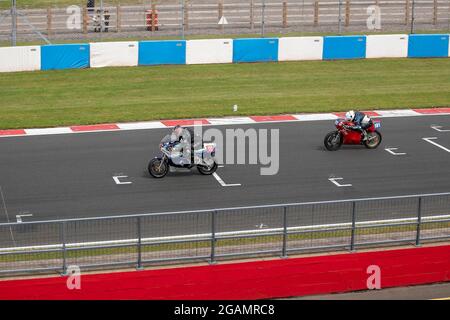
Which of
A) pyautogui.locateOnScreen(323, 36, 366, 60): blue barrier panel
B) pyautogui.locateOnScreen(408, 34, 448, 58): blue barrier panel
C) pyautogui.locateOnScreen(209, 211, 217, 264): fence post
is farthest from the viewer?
pyautogui.locateOnScreen(408, 34, 448, 58): blue barrier panel

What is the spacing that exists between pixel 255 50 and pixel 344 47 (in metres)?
3.97

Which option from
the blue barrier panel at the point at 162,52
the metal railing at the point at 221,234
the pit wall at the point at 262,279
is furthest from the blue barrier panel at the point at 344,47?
the pit wall at the point at 262,279

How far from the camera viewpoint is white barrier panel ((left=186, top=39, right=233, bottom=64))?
37656 millimetres

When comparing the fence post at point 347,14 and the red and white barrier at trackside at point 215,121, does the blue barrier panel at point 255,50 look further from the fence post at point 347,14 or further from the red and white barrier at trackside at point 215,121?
the fence post at point 347,14

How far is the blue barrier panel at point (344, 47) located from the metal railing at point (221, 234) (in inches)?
819

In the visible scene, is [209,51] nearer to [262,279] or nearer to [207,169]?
[207,169]

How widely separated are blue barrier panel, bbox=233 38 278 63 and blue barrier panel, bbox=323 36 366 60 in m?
2.34

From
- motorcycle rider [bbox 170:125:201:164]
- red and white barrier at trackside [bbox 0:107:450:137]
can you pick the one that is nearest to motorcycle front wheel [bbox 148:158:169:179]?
motorcycle rider [bbox 170:125:201:164]

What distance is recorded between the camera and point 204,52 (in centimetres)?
3778

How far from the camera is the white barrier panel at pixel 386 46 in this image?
131 ft

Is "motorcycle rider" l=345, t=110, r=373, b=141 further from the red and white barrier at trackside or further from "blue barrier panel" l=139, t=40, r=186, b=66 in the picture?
"blue barrier panel" l=139, t=40, r=186, b=66

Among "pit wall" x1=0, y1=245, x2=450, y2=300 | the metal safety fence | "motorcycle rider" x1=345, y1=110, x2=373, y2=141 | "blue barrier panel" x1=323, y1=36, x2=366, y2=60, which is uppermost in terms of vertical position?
the metal safety fence

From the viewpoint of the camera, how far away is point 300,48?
1531 inches

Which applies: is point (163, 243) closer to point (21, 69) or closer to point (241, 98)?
point (241, 98)
